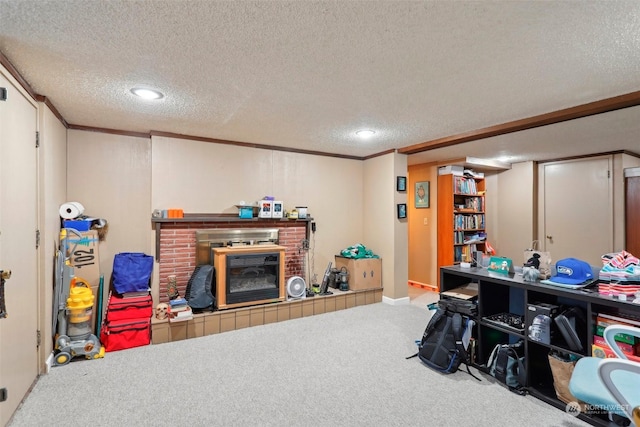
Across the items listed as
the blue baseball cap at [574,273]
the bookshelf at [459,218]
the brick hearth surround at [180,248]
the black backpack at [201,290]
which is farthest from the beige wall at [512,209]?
the black backpack at [201,290]

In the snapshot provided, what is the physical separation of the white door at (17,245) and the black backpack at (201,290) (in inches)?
53.3

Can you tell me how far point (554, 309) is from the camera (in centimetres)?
229

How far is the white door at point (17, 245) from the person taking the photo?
192 cm

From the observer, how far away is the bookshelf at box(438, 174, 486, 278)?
5.45 m

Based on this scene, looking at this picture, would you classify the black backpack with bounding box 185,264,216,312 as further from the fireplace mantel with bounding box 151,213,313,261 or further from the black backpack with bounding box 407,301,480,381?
the black backpack with bounding box 407,301,480,381

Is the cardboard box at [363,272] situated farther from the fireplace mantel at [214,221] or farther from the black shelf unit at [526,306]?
the black shelf unit at [526,306]

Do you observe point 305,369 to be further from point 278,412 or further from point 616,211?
point 616,211

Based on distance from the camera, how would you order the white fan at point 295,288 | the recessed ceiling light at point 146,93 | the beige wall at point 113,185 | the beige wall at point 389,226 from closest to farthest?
1. the recessed ceiling light at point 146,93
2. the beige wall at point 113,185
3. the white fan at point 295,288
4. the beige wall at point 389,226

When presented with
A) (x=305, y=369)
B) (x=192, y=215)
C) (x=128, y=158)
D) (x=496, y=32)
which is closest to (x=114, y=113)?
(x=128, y=158)

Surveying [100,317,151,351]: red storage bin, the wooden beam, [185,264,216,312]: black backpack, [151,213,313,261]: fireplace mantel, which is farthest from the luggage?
the wooden beam

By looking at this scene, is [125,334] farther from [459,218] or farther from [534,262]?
[459,218]

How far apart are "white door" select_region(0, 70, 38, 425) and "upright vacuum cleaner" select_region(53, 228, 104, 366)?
0.35 m

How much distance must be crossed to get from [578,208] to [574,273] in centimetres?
Answer: 395

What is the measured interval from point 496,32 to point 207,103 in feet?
7.23
